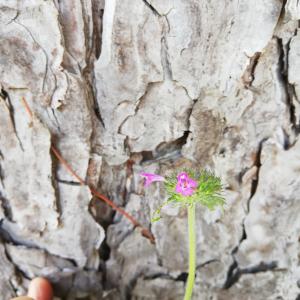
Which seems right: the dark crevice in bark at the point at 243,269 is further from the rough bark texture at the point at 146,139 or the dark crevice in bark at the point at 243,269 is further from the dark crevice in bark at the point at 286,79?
the dark crevice in bark at the point at 286,79

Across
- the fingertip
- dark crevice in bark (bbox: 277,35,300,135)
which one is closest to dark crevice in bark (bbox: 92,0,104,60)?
dark crevice in bark (bbox: 277,35,300,135)

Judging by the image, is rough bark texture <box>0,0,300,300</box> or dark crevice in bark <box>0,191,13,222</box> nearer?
rough bark texture <box>0,0,300,300</box>

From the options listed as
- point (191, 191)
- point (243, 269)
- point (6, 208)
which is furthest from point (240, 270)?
point (6, 208)

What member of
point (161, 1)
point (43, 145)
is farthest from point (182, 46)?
point (43, 145)

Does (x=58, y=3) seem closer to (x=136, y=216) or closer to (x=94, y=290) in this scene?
(x=136, y=216)

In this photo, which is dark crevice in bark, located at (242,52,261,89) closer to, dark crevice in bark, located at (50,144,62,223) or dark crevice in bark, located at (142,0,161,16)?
dark crevice in bark, located at (142,0,161,16)

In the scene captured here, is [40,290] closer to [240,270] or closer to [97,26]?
[240,270]
